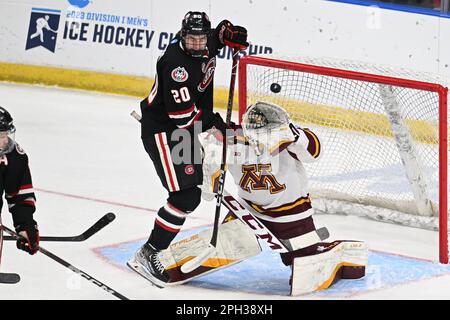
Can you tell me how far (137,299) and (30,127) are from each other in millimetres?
2801

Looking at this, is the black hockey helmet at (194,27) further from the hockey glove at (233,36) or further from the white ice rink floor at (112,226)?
the white ice rink floor at (112,226)

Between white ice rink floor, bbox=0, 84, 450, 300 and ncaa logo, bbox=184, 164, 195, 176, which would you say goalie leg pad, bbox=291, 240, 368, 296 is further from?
ncaa logo, bbox=184, 164, 195, 176

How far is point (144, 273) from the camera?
4219 millimetres

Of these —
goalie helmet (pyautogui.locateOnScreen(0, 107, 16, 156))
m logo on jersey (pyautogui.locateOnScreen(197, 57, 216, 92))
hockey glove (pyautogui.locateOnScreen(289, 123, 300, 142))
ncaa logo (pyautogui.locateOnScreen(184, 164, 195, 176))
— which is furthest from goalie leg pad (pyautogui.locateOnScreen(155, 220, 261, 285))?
goalie helmet (pyautogui.locateOnScreen(0, 107, 16, 156))

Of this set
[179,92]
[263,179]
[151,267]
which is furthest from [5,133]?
[263,179]

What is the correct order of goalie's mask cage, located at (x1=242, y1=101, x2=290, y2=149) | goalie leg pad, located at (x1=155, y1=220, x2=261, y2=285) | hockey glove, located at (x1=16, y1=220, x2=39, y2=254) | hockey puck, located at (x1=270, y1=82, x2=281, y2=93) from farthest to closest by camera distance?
hockey puck, located at (x1=270, y1=82, x2=281, y2=93), goalie leg pad, located at (x1=155, y1=220, x2=261, y2=285), goalie's mask cage, located at (x1=242, y1=101, x2=290, y2=149), hockey glove, located at (x1=16, y1=220, x2=39, y2=254)

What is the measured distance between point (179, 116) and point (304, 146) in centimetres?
48

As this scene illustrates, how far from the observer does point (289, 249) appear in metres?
4.18

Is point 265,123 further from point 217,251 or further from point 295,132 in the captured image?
point 217,251

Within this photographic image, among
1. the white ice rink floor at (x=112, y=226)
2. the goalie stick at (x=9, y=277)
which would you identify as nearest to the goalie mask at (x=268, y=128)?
the white ice rink floor at (x=112, y=226)

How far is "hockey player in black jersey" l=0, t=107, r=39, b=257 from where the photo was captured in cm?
356

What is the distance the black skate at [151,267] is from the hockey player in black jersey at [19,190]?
25.9 inches

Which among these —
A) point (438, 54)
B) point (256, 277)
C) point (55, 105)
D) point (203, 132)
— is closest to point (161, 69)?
point (203, 132)

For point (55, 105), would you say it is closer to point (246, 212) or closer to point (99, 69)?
point (99, 69)
